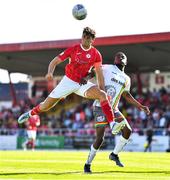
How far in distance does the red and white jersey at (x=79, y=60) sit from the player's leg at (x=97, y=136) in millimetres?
742

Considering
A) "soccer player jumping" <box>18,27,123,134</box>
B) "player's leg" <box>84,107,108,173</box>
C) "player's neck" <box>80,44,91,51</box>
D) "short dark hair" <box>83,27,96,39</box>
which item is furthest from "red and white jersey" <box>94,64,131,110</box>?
"short dark hair" <box>83,27,96,39</box>

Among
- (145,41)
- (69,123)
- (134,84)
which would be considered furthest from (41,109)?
(134,84)

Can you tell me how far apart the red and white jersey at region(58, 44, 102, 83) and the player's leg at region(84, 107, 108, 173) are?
2.44 feet

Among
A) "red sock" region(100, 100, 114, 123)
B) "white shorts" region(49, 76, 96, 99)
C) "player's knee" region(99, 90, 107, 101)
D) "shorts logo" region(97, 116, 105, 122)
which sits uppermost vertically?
"white shorts" region(49, 76, 96, 99)

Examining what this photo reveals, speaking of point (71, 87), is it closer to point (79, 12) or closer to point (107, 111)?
point (107, 111)

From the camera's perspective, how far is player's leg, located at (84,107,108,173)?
10750 mm

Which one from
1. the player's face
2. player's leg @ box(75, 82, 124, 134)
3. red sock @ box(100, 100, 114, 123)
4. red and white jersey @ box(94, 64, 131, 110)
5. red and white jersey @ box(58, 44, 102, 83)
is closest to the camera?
player's leg @ box(75, 82, 124, 134)

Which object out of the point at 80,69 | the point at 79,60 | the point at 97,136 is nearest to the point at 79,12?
the point at 80,69

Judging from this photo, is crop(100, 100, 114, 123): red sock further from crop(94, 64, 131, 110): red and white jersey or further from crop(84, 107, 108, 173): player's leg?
crop(94, 64, 131, 110): red and white jersey

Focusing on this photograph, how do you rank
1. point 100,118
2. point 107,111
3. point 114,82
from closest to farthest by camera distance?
point 107,111 < point 100,118 < point 114,82

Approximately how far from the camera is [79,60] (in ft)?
36.4

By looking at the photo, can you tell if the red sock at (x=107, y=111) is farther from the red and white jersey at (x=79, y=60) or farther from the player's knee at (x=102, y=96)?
the red and white jersey at (x=79, y=60)

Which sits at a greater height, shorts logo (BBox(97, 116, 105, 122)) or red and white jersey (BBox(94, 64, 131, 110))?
red and white jersey (BBox(94, 64, 131, 110))

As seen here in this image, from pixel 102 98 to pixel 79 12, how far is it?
42.0 ft
